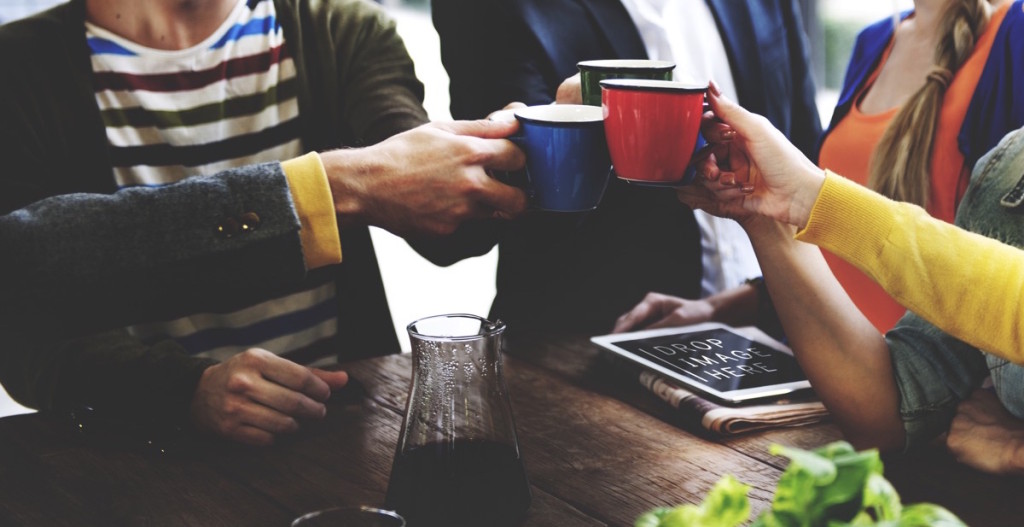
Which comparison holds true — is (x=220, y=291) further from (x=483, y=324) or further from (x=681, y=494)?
(x=681, y=494)

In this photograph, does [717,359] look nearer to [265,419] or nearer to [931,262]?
[931,262]

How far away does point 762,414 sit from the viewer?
1126 millimetres

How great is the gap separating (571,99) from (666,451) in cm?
56

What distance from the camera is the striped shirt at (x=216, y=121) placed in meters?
1.58

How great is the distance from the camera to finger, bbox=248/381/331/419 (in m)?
1.13

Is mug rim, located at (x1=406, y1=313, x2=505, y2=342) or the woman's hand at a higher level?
the woman's hand

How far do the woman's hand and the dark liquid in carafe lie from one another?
459 millimetres

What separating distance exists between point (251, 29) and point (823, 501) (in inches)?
55.4

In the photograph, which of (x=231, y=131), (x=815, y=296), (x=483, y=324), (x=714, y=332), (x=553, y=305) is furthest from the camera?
(x=553, y=305)

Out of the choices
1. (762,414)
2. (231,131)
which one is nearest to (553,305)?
(231,131)

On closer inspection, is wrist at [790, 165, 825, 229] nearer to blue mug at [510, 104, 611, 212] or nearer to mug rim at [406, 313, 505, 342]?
blue mug at [510, 104, 611, 212]

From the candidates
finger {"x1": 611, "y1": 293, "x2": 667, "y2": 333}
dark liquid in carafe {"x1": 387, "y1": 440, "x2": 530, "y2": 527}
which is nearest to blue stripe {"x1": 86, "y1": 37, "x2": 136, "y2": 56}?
finger {"x1": 611, "y1": 293, "x2": 667, "y2": 333}

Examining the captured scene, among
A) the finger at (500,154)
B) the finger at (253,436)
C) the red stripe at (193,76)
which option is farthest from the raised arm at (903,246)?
the red stripe at (193,76)

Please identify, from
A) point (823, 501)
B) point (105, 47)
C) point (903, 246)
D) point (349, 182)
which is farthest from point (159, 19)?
point (823, 501)
